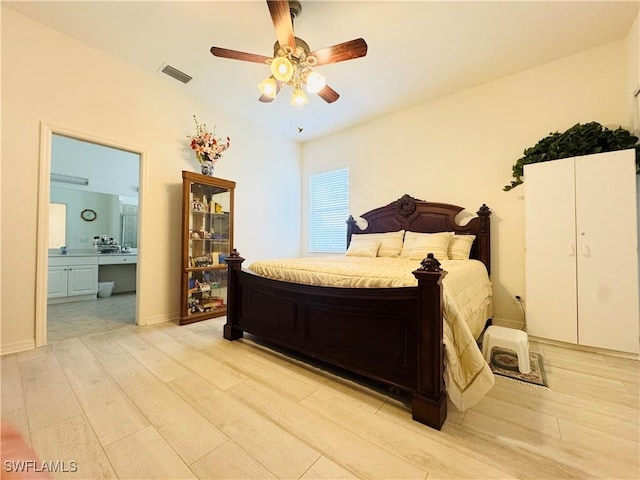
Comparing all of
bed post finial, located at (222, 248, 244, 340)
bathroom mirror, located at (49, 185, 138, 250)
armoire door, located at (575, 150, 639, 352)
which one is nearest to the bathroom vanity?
bathroom mirror, located at (49, 185, 138, 250)

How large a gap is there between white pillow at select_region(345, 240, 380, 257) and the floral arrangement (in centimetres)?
230

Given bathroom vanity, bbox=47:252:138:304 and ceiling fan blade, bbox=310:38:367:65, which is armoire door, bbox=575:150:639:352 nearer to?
ceiling fan blade, bbox=310:38:367:65

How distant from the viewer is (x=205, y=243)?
3.64m

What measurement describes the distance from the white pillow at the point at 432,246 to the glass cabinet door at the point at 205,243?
2.56 metres

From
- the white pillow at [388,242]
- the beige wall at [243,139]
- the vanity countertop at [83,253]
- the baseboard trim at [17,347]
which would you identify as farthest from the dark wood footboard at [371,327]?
the vanity countertop at [83,253]

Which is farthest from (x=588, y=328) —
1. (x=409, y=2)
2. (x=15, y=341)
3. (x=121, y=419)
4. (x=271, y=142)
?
(x=15, y=341)

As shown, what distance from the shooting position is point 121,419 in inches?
58.9

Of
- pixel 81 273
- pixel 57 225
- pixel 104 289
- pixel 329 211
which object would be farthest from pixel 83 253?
pixel 329 211

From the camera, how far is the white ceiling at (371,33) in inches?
88.0

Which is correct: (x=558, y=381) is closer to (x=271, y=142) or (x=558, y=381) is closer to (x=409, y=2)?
(x=409, y=2)

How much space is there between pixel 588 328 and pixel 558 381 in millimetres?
893

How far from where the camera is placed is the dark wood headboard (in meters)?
3.19

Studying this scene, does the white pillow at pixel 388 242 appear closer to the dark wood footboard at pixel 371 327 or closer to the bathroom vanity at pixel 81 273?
the dark wood footboard at pixel 371 327

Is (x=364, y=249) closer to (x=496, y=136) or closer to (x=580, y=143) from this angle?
(x=496, y=136)
